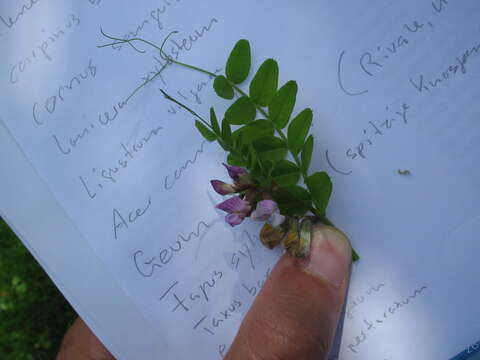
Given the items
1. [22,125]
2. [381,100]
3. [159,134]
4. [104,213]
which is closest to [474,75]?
[381,100]

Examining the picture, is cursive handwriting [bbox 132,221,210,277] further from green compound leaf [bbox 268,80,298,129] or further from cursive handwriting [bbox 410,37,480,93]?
cursive handwriting [bbox 410,37,480,93]

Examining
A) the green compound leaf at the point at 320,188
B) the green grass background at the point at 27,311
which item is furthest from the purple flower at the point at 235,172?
the green grass background at the point at 27,311

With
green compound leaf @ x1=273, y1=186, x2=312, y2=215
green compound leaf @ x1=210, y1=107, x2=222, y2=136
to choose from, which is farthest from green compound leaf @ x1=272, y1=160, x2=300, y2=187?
green compound leaf @ x1=210, y1=107, x2=222, y2=136

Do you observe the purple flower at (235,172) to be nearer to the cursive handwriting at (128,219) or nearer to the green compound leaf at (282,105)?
the green compound leaf at (282,105)

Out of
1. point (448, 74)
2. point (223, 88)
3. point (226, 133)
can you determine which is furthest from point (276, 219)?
point (448, 74)

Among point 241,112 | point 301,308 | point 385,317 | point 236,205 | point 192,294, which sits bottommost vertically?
point 385,317

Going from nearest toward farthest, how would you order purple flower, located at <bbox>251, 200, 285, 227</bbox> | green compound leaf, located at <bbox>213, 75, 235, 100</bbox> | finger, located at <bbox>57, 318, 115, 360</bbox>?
purple flower, located at <bbox>251, 200, 285, 227</bbox>, green compound leaf, located at <bbox>213, 75, 235, 100</bbox>, finger, located at <bbox>57, 318, 115, 360</bbox>

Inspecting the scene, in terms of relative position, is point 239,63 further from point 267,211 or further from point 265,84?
point 267,211
